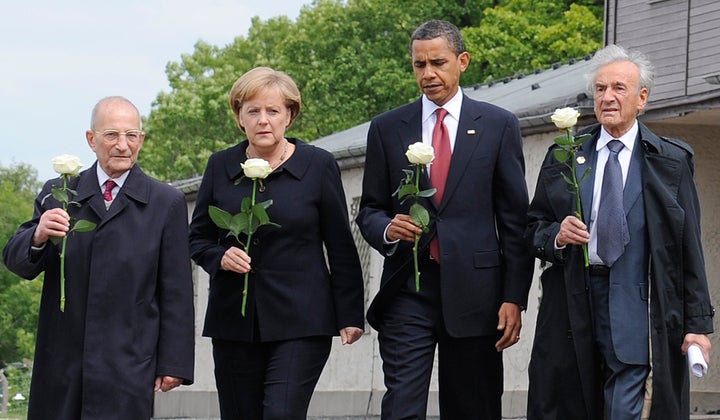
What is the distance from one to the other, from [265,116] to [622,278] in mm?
1888

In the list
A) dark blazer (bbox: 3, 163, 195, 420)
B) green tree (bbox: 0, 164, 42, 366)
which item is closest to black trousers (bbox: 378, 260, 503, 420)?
dark blazer (bbox: 3, 163, 195, 420)

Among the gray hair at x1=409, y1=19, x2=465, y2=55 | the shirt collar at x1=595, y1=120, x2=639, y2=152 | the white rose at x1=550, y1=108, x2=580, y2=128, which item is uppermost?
the gray hair at x1=409, y1=19, x2=465, y2=55

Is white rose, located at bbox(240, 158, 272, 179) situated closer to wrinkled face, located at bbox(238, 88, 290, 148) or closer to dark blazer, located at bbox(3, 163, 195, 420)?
wrinkled face, located at bbox(238, 88, 290, 148)

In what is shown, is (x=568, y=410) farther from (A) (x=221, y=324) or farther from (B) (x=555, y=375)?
(A) (x=221, y=324)

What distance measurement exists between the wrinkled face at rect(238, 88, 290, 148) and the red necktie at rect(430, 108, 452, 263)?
0.74m

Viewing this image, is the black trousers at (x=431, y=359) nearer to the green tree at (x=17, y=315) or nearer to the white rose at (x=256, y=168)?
the white rose at (x=256, y=168)

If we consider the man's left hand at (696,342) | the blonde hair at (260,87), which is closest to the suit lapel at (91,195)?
the blonde hair at (260,87)

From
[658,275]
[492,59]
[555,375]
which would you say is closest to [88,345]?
[555,375]

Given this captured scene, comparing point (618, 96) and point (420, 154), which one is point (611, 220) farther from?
point (420, 154)

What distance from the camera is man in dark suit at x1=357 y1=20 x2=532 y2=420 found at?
783 cm

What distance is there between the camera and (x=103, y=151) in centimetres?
772

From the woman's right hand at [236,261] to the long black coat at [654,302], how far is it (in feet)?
4.47

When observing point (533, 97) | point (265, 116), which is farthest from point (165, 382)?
point (533, 97)

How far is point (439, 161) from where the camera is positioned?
802cm
